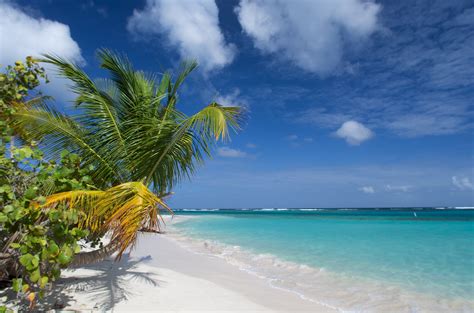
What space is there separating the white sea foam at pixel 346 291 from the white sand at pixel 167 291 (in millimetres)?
385

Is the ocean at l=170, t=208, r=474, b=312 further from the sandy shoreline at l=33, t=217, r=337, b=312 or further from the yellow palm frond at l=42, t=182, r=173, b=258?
the yellow palm frond at l=42, t=182, r=173, b=258

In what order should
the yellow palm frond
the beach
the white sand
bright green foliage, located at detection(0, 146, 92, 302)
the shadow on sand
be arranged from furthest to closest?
the beach
the white sand
the shadow on sand
the yellow palm frond
bright green foliage, located at detection(0, 146, 92, 302)

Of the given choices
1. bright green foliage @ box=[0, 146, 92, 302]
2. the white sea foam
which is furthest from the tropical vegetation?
the white sea foam

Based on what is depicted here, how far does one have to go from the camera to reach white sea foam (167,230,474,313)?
4855 millimetres

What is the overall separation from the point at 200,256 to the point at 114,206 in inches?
243

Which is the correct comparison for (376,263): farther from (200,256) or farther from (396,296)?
(200,256)

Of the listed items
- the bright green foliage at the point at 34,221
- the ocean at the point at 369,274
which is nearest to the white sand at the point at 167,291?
the ocean at the point at 369,274

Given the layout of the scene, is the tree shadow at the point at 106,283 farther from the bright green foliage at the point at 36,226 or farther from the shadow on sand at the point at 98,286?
the bright green foliage at the point at 36,226

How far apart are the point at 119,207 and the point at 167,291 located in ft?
7.61

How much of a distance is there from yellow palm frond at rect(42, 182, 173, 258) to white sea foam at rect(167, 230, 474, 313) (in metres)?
3.46

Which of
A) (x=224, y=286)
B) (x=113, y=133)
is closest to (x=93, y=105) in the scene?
(x=113, y=133)

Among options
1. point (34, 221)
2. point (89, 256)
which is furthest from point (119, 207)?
point (89, 256)

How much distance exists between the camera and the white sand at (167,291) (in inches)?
158

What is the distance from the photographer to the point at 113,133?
4.21 meters
